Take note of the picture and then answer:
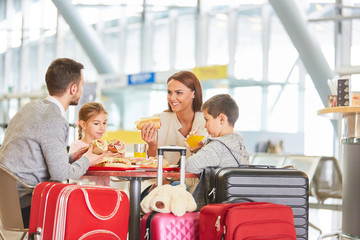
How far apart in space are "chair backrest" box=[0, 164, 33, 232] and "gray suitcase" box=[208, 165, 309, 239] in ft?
3.48

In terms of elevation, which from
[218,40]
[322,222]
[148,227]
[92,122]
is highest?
[218,40]

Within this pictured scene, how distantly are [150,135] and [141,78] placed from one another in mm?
10521

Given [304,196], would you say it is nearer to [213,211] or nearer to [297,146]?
[213,211]

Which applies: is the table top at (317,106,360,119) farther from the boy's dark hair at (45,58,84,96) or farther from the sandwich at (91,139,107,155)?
the boy's dark hair at (45,58,84,96)

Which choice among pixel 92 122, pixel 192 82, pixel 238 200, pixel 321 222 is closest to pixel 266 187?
pixel 238 200

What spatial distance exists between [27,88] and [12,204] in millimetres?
18049

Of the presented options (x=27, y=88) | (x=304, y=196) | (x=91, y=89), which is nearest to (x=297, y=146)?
(x=91, y=89)

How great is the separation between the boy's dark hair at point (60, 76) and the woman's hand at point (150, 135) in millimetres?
719

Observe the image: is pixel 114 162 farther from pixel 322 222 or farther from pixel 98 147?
pixel 322 222

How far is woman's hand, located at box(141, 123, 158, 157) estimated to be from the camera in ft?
12.7

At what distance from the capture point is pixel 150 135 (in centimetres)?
392

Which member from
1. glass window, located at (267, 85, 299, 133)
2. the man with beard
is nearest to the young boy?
the man with beard

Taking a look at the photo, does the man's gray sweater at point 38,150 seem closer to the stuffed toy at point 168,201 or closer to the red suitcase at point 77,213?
the red suitcase at point 77,213

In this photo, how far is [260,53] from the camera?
12711 millimetres
